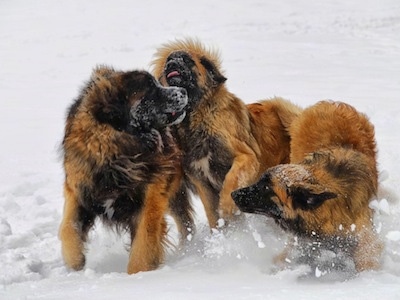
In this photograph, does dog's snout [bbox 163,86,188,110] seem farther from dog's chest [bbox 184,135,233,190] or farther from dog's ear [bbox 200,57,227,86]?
dog's ear [bbox 200,57,227,86]

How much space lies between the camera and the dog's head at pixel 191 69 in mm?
5887

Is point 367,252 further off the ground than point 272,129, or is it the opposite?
point 272,129

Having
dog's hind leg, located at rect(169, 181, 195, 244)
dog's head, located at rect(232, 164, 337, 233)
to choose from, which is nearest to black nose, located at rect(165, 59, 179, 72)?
dog's hind leg, located at rect(169, 181, 195, 244)

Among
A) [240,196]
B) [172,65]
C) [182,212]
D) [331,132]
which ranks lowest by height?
[182,212]

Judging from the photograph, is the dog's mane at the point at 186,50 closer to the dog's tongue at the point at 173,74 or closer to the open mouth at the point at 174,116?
the dog's tongue at the point at 173,74

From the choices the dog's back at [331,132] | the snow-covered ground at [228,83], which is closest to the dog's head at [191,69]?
the dog's back at [331,132]

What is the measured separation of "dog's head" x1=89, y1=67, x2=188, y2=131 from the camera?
16.3 ft

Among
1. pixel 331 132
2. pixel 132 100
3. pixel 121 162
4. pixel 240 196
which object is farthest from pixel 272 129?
pixel 121 162

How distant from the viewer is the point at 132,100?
5.08m

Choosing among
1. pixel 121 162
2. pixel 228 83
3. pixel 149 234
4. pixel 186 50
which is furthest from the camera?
pixel 228 83

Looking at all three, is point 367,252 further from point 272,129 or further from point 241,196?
point 272,129

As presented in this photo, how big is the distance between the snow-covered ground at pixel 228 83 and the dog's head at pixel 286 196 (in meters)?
0.41

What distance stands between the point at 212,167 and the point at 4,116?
5654mm

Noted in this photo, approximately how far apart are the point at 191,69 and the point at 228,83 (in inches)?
288
